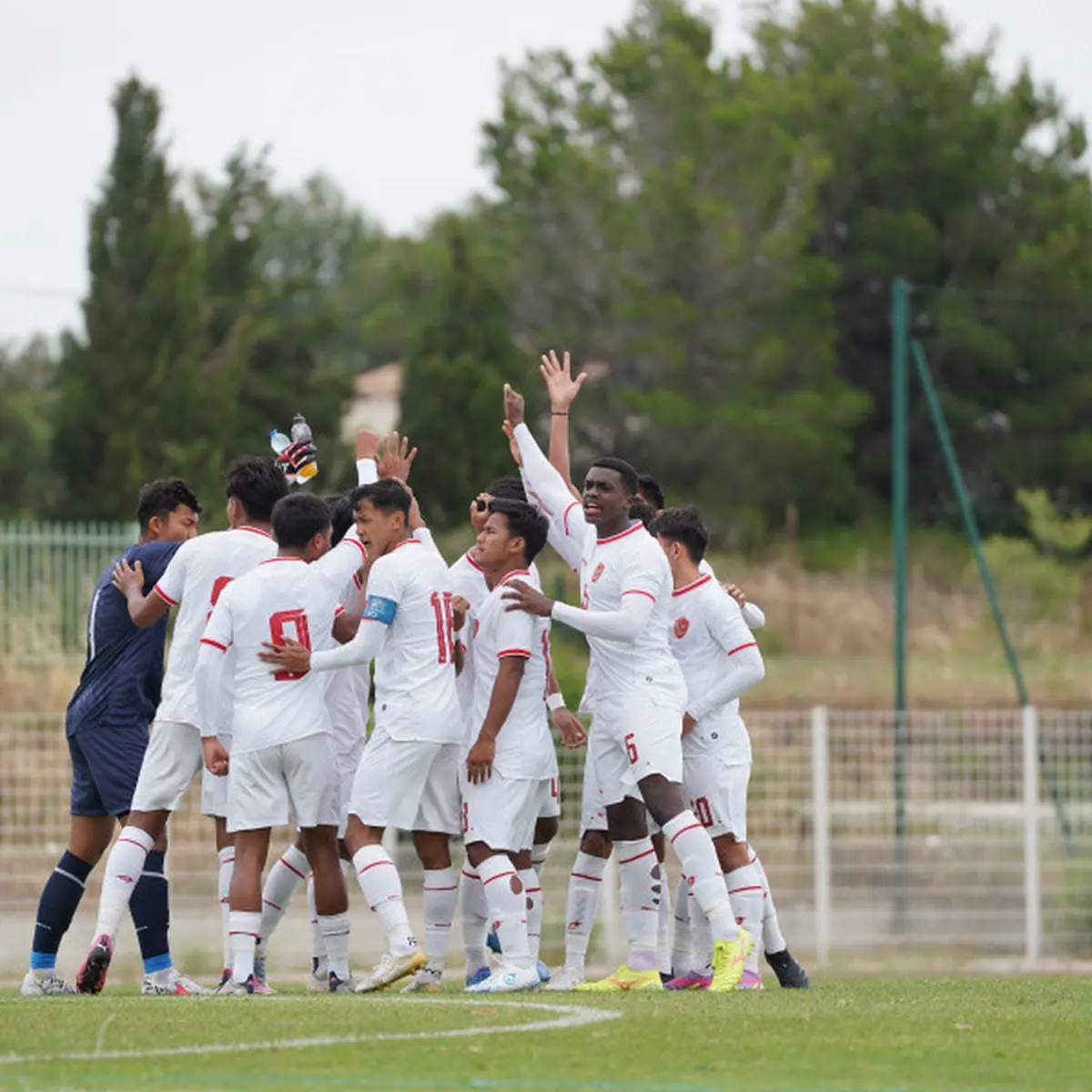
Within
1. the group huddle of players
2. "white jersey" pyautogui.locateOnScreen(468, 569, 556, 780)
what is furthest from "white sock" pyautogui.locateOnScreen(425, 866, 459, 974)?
"white jersey" pyautogui.locateOnScreen(468, 569, 556, 780)

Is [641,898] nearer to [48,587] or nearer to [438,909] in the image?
[438,909]

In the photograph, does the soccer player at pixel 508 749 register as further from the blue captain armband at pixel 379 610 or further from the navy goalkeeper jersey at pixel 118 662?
the navy goalkeeper jersey at pixel 118 662

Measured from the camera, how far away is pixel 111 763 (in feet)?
32.2

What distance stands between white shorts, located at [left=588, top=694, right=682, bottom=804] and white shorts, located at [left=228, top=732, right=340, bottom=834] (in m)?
1.21

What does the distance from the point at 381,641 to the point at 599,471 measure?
3.98ft

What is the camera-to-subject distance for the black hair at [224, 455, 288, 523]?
9711 millimetres

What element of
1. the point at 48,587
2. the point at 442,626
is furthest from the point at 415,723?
the point at 48,587

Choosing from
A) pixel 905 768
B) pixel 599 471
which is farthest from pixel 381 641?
pixel 905 768

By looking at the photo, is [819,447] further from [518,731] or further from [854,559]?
[518,731]

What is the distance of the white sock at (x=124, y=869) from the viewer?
9461 millimetres

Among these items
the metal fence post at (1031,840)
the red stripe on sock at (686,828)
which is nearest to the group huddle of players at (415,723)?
the red stripe on sock at (686,828)

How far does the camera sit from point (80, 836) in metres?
10.0

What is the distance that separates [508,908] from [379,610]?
1.36 m

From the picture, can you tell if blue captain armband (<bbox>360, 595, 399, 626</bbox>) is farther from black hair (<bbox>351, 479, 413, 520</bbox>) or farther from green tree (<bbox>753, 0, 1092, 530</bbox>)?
green tree (<bbox>753, 0, 1092, 530</bbox>)
